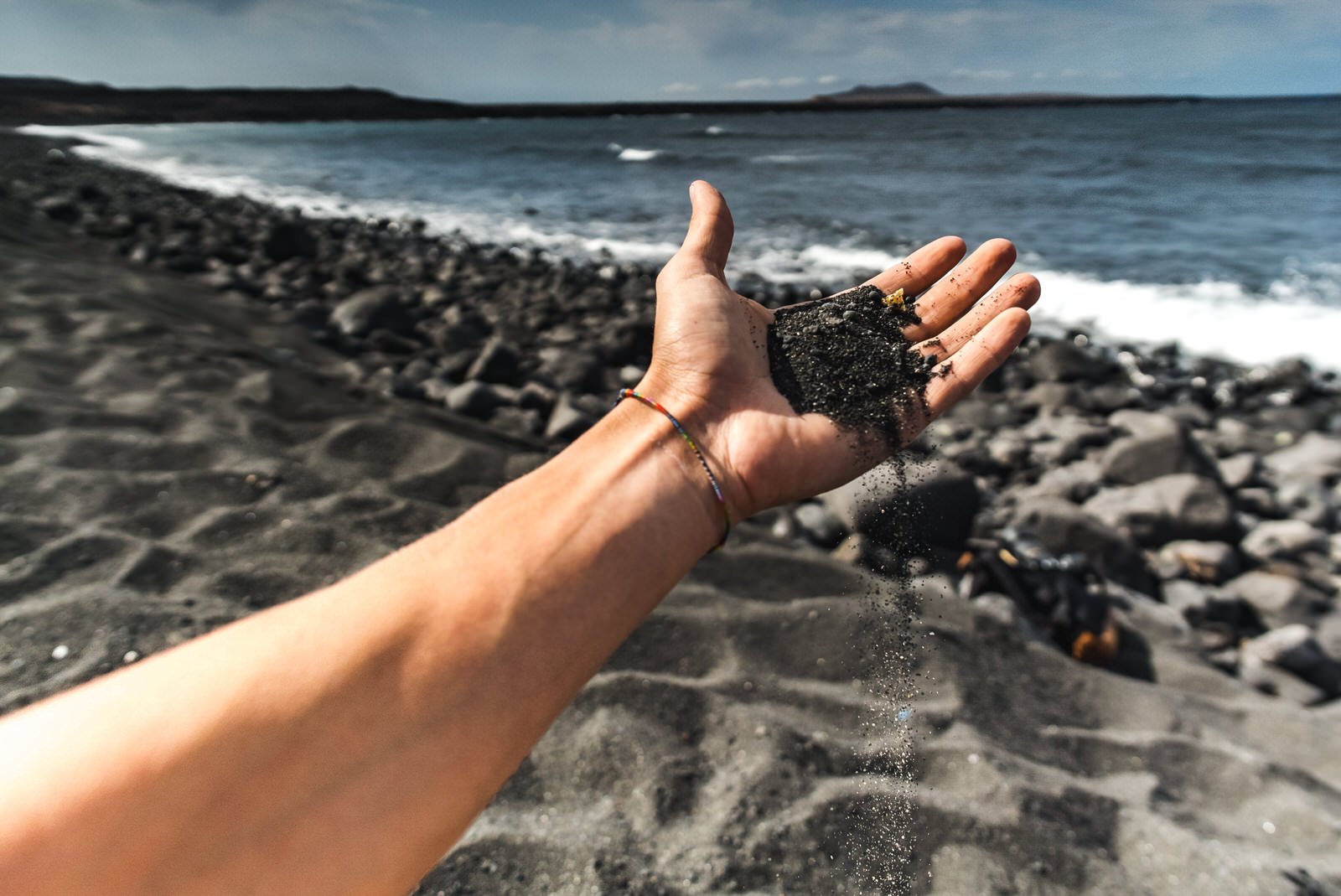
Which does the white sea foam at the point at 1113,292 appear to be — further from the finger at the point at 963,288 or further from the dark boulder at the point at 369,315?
the finger at the point at 963,288

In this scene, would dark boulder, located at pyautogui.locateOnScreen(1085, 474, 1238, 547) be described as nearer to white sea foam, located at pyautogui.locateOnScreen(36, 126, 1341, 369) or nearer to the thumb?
the thumb

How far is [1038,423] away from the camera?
16.9ft

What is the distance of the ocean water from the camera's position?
26.5 feet

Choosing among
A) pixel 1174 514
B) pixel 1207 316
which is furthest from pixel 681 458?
pixel 1207 316

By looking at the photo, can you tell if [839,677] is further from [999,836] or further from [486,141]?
[486,141]

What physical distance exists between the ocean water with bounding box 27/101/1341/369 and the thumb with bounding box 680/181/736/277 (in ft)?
21.3

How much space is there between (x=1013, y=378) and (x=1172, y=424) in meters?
1.62

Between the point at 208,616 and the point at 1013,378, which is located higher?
the point at 208,616

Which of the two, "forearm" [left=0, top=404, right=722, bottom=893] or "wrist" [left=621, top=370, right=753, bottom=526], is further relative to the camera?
"wrist" [left=621, top=370, right=753, bottom=526]

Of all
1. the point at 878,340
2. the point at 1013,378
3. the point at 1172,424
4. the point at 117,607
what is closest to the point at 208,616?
the point at 117,607

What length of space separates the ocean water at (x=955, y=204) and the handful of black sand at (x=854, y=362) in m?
6.16

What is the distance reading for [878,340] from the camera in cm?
200

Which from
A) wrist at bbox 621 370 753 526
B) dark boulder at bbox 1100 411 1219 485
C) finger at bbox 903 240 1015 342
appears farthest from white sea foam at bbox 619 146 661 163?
wrist at bbox 621 370 753 526

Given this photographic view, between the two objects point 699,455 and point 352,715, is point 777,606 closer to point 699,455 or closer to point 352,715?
point 699,455
